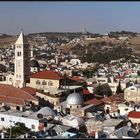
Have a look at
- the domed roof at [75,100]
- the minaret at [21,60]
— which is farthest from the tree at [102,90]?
the domed roof at [75,100]

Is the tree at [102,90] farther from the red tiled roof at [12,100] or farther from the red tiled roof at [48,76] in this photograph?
the red tiled roof at [12,100]

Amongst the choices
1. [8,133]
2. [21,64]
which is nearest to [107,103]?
[21,64]

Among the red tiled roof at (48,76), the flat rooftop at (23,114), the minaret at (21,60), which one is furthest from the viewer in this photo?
the red tiled roof at (48,76)

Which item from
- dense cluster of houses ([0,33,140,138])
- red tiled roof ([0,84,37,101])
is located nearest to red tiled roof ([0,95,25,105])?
dense cluster of houses ([0,33,140,138])

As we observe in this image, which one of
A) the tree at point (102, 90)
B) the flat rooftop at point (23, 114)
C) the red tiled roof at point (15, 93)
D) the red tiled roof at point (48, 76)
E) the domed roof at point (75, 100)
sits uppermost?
the red tiled roof at point (48, 76)

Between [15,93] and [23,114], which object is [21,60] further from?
[23,114]

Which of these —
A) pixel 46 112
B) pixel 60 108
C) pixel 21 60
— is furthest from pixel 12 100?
pixel 21 60

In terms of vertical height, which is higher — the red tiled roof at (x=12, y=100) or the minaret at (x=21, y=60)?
the minaret at (x=21, y=60)

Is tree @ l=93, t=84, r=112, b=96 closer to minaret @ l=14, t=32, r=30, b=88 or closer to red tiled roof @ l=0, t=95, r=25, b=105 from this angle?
minaret @ l=14, t=32, r=30, b=88
